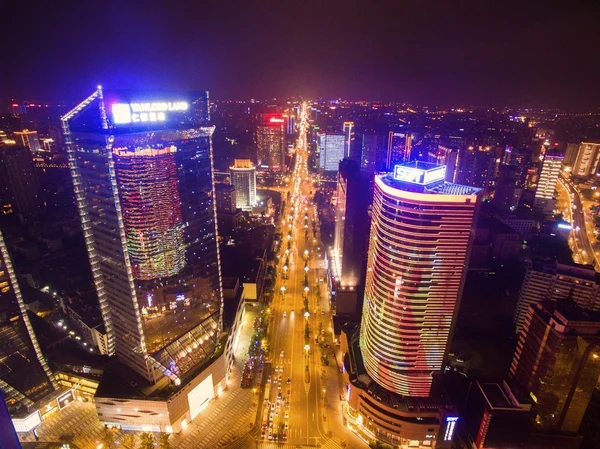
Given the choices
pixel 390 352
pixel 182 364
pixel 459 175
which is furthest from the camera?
pixel 459 175

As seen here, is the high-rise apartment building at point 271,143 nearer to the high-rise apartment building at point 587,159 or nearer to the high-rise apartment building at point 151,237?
the high-rise apartment building at point 151,237

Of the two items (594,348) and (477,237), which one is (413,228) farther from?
(477,237)

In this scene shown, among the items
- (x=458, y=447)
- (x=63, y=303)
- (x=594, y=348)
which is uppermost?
(x=594, y=348)

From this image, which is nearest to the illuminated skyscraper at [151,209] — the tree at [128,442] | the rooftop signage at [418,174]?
the tree at [128,442]

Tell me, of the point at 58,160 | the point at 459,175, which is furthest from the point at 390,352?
the point at 58,160

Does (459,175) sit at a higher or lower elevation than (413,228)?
lower

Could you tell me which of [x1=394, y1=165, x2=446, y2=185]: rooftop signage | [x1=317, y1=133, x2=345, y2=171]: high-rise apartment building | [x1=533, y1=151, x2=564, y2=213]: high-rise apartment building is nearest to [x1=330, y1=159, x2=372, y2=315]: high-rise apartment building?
[x1=394, y1=165, x2=446, y2=185]: rooftop signage
